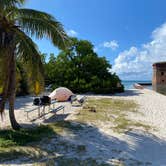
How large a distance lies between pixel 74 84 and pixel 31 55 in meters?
15.3

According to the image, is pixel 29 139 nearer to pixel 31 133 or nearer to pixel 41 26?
pixel 31 133

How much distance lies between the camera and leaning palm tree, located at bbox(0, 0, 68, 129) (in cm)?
680

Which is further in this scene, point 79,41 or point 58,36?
point 79,41

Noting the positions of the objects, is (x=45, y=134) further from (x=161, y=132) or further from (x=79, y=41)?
(x=79, y=41)

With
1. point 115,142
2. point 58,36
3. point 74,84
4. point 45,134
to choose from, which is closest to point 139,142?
point 115,142

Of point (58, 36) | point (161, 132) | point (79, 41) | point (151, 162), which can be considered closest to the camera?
point (151, 162)

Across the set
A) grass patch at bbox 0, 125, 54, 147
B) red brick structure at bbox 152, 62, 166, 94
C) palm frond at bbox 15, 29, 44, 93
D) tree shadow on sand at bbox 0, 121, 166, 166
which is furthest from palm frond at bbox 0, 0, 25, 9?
red brick structure at bbox 152, 62, 166, 94

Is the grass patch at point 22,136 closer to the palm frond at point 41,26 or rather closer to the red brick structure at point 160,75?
the palm frond at point 41,26

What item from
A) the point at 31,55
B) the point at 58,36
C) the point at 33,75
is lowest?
the point at 33,75

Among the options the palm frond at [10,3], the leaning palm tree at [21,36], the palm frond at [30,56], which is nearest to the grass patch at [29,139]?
the leaning palm tree at [21,36]

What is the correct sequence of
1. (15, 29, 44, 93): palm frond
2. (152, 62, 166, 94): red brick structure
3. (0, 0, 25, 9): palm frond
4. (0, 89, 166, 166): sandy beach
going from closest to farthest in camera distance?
(0, 89, 166, 166): sandy beach → (0, 0, 25, 9): palm frond → (15, 29, 44, 93): palm frond → (152, 62, 166, 94): red brick structure

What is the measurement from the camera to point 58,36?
7.41m

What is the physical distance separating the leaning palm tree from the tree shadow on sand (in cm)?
201

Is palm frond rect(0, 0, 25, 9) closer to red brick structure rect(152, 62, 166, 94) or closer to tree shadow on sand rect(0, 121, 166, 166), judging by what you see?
tree shadow on sand rect(0, 121, 166, 166)
